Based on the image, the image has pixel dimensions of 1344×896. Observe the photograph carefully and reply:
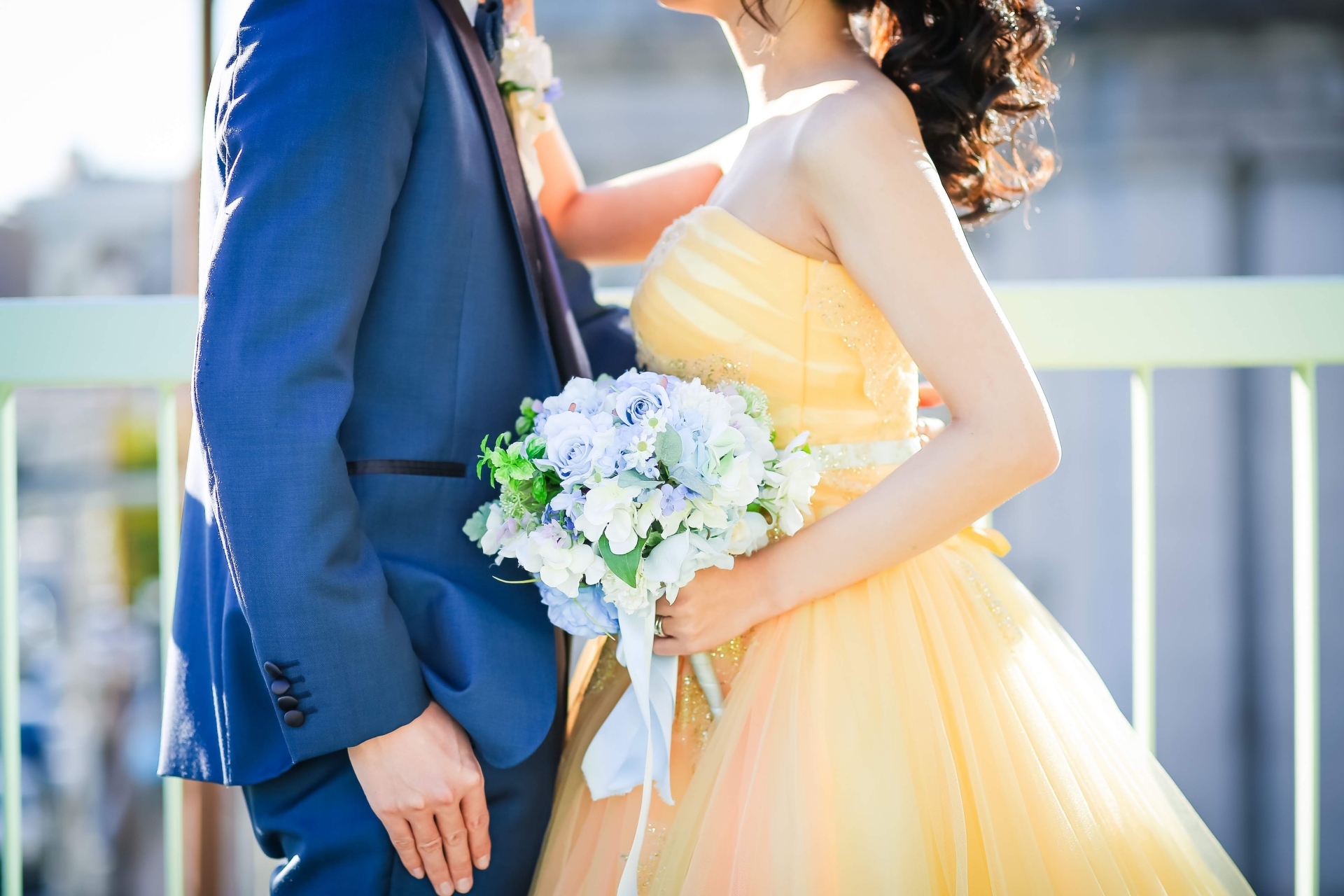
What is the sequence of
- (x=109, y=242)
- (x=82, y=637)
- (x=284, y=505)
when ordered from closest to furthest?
1. (x=284, y=505)
2. (x=82, y=637)
3. (x=109, y=242)

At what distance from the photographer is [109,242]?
11.8 m

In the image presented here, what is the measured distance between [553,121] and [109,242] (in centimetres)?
1274

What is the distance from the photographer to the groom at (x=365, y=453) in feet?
3.02

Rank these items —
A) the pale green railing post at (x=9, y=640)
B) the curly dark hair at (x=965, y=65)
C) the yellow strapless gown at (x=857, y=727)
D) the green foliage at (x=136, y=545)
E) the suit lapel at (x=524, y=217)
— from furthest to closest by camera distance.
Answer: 1. the green foliage at (x=136, y=545)
2. the pale green railing post at (x=9, y=640)
3. the curly dark hair at (x=965, y=65)
4. the suit lapel at (x=524, y=217)
5. the yellow strapless gown at (x=857, y=727)

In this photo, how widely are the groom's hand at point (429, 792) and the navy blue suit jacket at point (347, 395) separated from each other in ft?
0.11

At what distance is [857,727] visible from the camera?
107 cm

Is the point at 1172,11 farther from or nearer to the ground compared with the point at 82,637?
farther from the ground

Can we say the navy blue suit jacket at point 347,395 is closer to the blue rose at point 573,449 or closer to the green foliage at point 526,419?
the green foliage at point 526,419

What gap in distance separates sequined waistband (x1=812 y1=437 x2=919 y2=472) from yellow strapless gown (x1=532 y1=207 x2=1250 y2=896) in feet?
0.04

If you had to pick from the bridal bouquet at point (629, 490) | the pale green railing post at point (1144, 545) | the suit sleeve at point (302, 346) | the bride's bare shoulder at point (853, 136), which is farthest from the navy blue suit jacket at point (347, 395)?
the pale green railing post at point (1144, 545)

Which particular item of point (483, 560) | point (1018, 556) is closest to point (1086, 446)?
point (1018, 556)

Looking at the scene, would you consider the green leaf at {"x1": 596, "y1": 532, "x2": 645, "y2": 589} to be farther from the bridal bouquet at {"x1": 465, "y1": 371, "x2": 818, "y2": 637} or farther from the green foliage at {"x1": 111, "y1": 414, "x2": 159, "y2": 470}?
the green foliage at {"x1": 111, "y1": 414, "x2": 159, "y2": 470}

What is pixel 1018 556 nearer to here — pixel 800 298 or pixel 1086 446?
pixel 1086 446

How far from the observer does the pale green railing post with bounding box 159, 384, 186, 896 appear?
155 centimetres
